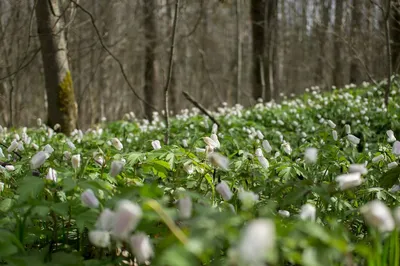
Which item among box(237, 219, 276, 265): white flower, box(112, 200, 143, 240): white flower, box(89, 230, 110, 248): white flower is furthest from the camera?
box(89, 230, 110, 248): white flower

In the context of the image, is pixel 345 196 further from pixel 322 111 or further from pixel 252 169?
pixel 322 111

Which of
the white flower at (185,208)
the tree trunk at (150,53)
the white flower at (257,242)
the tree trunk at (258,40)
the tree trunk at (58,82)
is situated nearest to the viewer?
the white flower at (257,242)

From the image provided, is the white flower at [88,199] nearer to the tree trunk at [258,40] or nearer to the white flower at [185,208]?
the white flower at [185,208]

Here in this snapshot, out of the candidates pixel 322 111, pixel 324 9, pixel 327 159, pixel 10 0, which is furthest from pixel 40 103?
pixel 327 159

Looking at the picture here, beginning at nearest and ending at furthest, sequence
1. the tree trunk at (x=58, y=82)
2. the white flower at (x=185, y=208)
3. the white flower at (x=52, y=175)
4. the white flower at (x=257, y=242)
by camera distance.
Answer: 1. the white flower at (x=257, y=242)
2. the white flower at (x=185, y=208)
3. the white flower at (x=52, y=175)
4. the tree trunk at (x=58, y=82)

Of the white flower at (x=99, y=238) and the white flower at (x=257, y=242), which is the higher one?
the white flower at (x=257, y=242)

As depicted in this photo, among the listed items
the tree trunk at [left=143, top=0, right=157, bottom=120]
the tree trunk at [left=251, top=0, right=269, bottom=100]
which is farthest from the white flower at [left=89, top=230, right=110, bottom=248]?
the tree trunk at [left=251, top=0, right=269, bottom=100]

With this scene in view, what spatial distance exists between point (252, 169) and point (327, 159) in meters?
0.58

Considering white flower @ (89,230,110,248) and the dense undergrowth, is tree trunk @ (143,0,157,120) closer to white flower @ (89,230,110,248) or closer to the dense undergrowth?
the dense undergrowth

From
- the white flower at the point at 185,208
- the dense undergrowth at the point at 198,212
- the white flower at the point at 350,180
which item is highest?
the white flower at the point at 185,208

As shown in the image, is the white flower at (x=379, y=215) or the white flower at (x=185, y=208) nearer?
the white flower at (x=379, y=215)

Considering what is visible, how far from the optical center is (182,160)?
255 centimetres

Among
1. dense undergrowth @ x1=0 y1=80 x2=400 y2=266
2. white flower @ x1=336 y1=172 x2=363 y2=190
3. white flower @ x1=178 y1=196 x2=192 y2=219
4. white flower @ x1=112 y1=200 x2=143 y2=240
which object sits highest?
white flower @ x1=112 y1=200 x2=143 y2=240

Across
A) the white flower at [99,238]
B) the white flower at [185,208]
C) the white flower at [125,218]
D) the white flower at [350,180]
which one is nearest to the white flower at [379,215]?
the white flower at [350,180]
